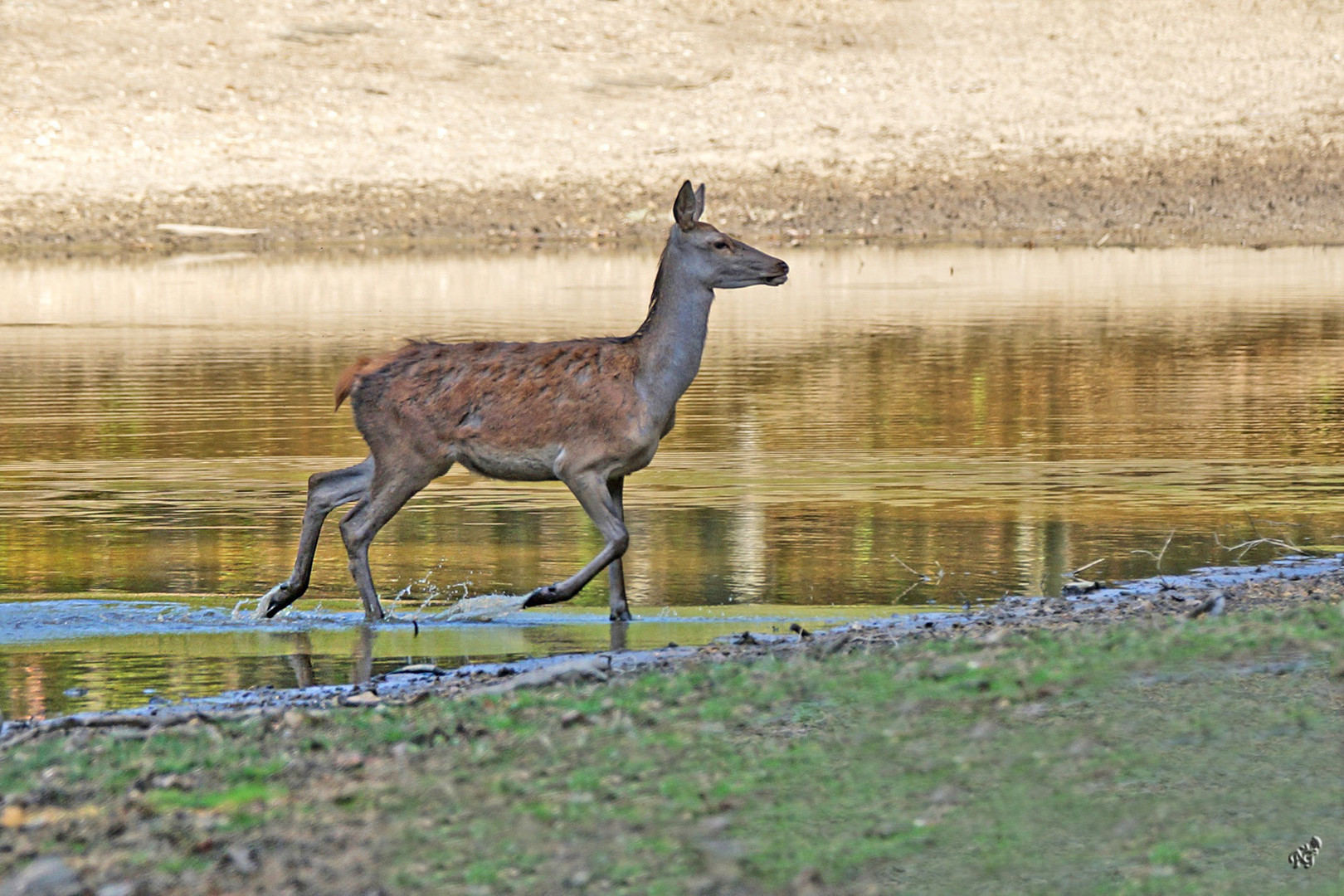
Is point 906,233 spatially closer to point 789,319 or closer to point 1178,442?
point 789,319

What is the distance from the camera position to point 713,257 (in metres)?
10.9

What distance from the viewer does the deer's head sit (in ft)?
35.8

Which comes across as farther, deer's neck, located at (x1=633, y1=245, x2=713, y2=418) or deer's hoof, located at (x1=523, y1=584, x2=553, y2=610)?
deer's neck, located at (x1=633, y1=245, x2=713, y2=418)

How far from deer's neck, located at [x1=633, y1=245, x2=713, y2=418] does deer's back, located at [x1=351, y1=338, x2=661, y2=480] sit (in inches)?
3.0

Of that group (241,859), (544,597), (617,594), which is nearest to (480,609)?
(544,597)

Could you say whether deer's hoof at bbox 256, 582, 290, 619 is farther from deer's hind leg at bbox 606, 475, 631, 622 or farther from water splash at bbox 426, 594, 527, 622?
deer's hind leg at bbox 606, 475, 631, 622

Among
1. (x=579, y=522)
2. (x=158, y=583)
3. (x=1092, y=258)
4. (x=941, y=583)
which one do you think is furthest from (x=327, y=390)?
(x=1092, y=258)

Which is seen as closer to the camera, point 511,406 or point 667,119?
point 511,406

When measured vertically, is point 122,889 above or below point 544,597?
above

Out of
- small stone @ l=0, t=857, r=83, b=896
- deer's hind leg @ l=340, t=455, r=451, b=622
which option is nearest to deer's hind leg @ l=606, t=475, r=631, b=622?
deer's hind leg @ l=340, t=455, r=451, b=622

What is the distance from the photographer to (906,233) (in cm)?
3562

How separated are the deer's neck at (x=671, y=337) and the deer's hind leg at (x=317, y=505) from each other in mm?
1491

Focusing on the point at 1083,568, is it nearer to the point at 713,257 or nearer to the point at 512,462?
the point at 713,257

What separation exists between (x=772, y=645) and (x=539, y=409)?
2.08 meters
